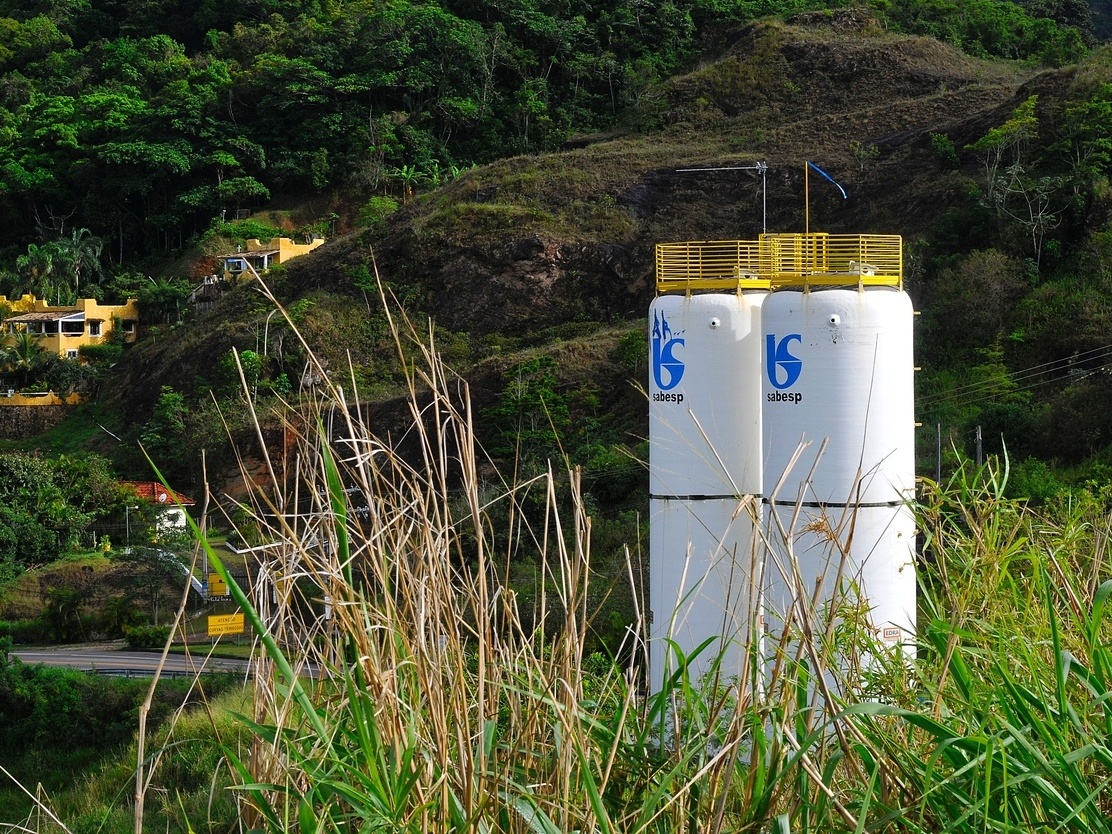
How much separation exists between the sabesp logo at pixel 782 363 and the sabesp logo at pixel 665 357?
95cm

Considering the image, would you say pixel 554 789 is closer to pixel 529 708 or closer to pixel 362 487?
pixel 529 708

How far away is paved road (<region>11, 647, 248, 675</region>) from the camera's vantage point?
22.6 metres

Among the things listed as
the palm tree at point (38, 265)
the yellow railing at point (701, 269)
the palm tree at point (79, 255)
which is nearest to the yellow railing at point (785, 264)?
the yellow railing at point (701, 269)

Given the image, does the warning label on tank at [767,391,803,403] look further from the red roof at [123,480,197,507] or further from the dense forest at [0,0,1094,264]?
the dense forest at [0,0,1094,264]

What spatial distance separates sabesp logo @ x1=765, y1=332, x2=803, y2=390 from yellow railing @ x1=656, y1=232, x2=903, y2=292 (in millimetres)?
571

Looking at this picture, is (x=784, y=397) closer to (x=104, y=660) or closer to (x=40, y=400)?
(x=104, y=660)

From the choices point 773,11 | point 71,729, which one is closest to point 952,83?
point 773,11

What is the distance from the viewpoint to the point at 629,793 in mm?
2801

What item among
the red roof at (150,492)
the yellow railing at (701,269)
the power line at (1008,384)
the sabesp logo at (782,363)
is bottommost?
the red roof at (150,492)

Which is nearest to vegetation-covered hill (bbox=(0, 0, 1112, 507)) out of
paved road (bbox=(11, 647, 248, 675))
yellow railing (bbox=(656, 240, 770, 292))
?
paved road (bbox=(11, 647, 248, 675))

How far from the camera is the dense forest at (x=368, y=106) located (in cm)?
5091

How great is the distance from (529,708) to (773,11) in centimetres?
5359

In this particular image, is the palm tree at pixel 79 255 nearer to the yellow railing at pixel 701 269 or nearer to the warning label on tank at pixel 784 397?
the yellow railing at pixel 701 269

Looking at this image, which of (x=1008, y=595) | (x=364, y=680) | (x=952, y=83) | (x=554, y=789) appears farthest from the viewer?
(x=952, y=83)
